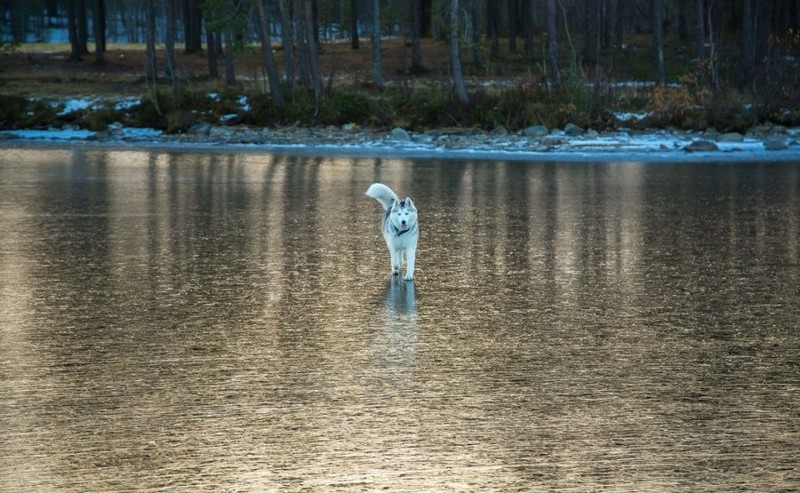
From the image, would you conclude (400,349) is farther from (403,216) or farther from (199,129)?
(199,129)

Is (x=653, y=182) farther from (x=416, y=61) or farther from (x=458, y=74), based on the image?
(x=416, y=61)

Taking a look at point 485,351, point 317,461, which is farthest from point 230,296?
point 317,461

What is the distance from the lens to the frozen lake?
245 inches

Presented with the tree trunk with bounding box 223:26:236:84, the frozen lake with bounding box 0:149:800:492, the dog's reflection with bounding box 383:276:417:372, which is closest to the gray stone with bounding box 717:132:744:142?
the frozen lake with bounding box 0:149:800:492

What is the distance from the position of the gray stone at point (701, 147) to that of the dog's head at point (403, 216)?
2101cm

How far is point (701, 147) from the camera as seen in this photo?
31.7 metres

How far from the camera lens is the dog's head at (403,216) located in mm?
11633

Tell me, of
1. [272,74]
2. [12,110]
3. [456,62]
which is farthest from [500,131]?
[12,110]

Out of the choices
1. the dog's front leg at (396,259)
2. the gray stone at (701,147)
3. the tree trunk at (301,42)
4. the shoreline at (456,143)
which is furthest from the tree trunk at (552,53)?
the dog's front leg at (396,259)

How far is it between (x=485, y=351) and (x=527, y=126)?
29.1 metres

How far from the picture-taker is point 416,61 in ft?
198

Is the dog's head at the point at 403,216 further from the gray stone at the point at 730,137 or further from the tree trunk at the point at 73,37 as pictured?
the tree trunk at the point at 73,37

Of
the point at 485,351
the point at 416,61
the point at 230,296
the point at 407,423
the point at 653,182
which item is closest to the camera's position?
the point at 407,423

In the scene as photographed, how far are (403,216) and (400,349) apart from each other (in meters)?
2.84
